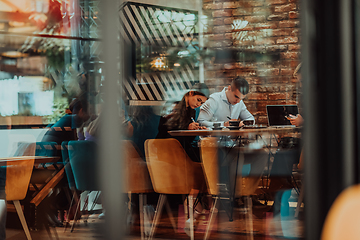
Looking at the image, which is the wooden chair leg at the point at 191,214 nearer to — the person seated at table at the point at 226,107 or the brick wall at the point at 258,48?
the person seated at table at the point at 226,107

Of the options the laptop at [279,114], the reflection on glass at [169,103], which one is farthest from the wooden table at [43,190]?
the laptop at [279,114]

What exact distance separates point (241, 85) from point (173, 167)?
2.13m

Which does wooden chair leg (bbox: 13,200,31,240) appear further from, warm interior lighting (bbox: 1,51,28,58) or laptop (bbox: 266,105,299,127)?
warm interior lighting (bbox: 1,51,28,58)

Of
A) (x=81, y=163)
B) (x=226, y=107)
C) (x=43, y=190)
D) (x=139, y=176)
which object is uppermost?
(x=226, y=107)

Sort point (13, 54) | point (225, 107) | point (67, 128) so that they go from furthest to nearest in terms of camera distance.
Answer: point (13, 54)
point (225, 107)
point (67, 128)

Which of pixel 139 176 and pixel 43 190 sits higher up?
pixel 139 176

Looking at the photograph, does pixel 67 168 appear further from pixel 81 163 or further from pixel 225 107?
pixel 225 107

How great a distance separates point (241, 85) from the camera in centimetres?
461

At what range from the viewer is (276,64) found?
495 cm

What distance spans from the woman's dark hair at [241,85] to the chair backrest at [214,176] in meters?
1.73

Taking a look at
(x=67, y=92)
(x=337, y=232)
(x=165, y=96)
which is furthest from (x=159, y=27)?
(x=337, y=232)

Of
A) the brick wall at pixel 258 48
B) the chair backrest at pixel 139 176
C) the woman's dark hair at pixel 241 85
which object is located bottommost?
the chair backrest at pixel 139 176

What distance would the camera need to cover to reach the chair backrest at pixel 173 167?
2.78 metres

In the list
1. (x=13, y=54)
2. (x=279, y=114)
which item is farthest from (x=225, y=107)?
(x=13, y=54)
